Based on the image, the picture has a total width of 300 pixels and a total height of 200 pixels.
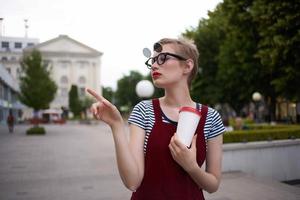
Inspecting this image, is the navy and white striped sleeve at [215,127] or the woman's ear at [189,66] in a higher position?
the woman's ear at [189,66]

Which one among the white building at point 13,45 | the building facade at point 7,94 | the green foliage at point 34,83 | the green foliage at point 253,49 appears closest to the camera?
the white building at point 13,45

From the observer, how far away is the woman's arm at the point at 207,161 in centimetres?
196

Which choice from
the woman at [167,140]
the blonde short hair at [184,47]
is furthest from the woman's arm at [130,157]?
the blonde short hair at [184,47]

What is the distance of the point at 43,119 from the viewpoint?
2574 inches

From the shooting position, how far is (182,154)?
1.96m

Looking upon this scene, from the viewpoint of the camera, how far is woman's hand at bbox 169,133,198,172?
76.7 inches

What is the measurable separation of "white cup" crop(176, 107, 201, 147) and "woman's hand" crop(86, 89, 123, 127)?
316mm

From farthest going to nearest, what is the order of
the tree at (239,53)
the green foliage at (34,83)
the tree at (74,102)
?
1. the tree at (74,102)
2. the green foliage at (34,83)
3. the tree at (239,53)

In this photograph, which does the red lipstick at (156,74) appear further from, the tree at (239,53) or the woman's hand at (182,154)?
the tree at (239,53)

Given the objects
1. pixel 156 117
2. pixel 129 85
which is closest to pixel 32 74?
pixel 156 117

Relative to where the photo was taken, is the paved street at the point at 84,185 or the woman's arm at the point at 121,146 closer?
the woman's arm at the point at 121,146

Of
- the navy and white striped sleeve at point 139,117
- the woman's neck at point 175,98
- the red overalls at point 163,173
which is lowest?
the red overalls at point 163,173

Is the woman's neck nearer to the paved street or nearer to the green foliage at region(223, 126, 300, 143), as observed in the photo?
the paved street

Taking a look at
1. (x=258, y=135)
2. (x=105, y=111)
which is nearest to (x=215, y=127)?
(x=105, y=111)
